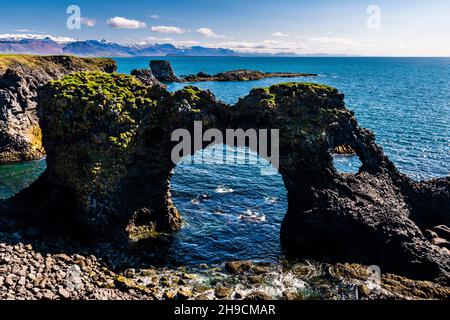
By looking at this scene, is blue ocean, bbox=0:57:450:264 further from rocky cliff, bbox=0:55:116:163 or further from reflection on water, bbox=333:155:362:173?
rocky cliff, bbox=0:55:116:163

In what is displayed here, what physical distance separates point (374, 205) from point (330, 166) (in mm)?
5741

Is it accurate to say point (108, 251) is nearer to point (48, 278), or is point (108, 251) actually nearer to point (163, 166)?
point (48, 278)

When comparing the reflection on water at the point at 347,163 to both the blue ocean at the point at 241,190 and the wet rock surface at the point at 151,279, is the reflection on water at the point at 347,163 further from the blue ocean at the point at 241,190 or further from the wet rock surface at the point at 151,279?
the wet rock surface at the point at 151,279

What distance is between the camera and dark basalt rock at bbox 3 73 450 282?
36969 millimetres

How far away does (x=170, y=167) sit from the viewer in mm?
40250

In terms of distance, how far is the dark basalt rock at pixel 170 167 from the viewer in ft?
121

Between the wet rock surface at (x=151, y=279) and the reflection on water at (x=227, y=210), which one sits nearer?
the wet rock surface at (x=151, y=279)

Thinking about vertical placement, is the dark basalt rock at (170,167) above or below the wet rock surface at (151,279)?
above
